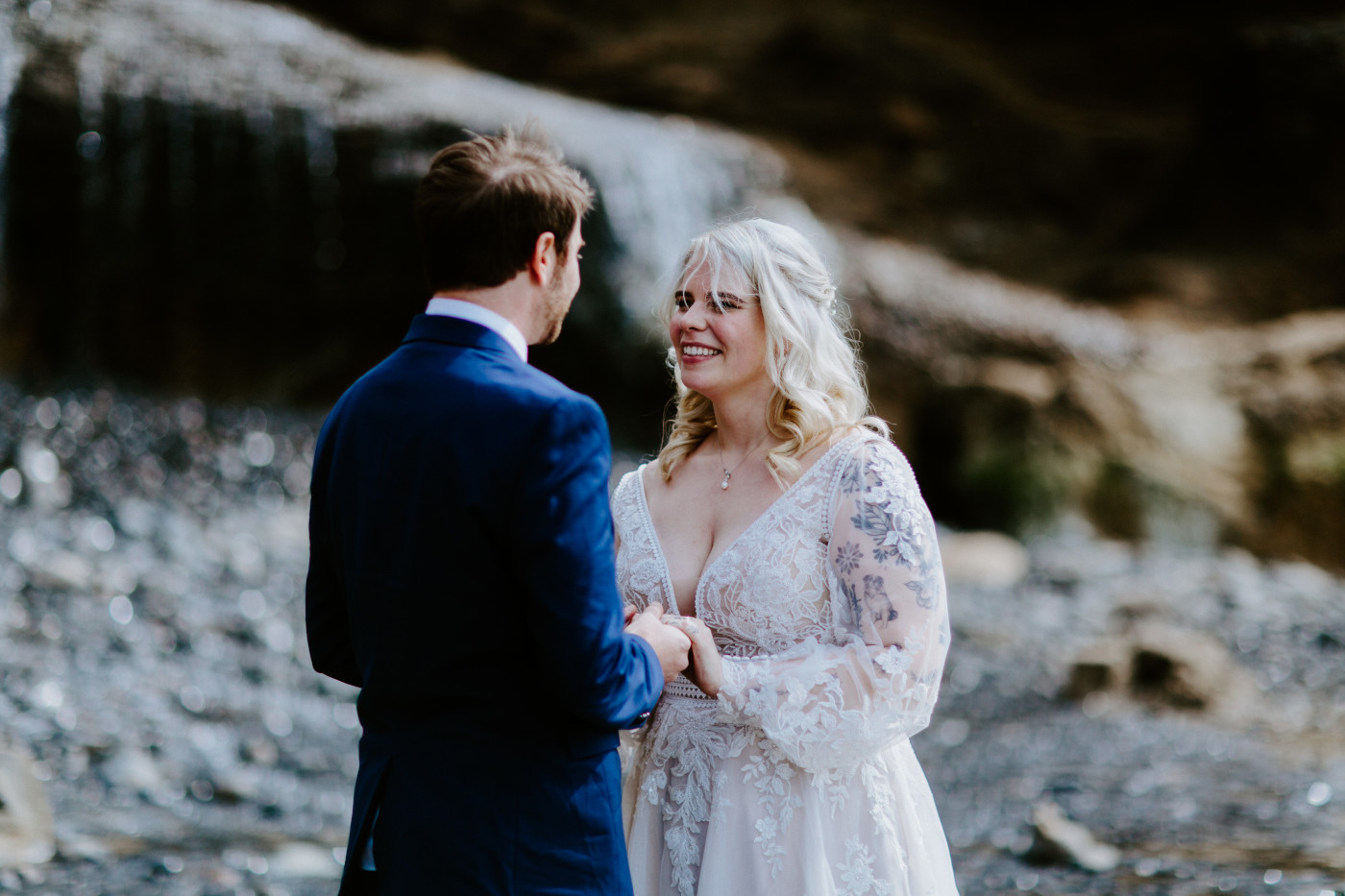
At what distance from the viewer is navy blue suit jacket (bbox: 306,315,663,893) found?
5.19 feet

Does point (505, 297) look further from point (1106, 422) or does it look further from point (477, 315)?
point (1106, 422)

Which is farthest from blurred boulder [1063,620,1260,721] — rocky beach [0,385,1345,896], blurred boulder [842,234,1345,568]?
blurred boulder [842,234,1345,568]

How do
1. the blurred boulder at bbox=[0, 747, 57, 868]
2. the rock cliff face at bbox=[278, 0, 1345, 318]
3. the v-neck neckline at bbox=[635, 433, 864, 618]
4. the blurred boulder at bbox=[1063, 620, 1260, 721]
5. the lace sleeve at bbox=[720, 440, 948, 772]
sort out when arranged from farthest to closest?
the rock cliff face at bbox=[278, 0, 1345, 318] < the blurred boulder at bbox=[1063, 620, 1260, 721] < the blurred boulder at bbox=[0, 747, 57, 868] < the v-neck neckline at bbox=[635, 433, 864, 618] < the lace sleeve at bbox=[720, 440, 948, 772]

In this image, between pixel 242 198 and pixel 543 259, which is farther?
pixel 242 198

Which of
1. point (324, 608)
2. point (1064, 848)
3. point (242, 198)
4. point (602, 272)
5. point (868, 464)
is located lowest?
point (1064, 848)

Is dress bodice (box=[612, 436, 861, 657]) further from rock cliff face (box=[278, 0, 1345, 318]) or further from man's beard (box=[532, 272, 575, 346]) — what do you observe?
rock cliff face (box=[278, 0, 1345, 318])

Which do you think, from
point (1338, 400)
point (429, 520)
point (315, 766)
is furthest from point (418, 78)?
point (429, 520)

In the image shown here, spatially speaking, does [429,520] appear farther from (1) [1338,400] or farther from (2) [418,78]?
(1) [1338,400]

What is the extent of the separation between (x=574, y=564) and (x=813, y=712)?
63 centimetres

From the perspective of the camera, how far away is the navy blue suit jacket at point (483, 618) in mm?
1581

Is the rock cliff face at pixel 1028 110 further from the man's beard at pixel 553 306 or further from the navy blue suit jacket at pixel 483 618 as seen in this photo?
the navy blue suit jacket at pixel 483 618

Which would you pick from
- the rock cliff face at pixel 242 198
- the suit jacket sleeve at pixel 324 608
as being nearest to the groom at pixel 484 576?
the suit jacket sleeve at pixel 324 608

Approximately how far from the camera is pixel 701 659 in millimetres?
2010

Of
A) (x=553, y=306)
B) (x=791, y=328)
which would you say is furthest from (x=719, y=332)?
(x=553, y=306)
